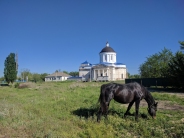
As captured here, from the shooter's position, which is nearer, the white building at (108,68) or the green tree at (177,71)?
the green tree at (177,71)

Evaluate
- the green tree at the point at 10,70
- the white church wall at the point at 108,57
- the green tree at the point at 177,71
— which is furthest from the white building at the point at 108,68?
the green tree at the point at 177,71

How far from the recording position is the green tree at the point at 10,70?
38.4 m

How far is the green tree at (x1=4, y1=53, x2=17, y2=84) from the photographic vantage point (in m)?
38.4

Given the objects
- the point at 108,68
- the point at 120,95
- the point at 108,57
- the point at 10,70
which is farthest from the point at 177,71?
the point at 108,57

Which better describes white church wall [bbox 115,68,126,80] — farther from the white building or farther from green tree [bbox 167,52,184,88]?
green tree [bbox 167,52,184,88]

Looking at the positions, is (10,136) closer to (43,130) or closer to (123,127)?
(43,130)

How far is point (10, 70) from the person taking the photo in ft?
127

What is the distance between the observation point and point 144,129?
524 cm

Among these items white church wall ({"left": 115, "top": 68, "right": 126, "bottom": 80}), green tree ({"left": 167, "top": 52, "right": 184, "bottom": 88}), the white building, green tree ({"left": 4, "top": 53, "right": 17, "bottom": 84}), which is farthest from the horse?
white church wall ({"left": 115, "top": 68, "right": 126, "bottom": 80})

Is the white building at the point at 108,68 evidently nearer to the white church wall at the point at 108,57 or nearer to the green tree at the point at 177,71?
the white church wall at the point at 108,57

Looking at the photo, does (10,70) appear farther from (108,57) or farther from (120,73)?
(120,73)

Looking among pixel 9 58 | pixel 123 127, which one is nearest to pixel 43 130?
pixel 123 127

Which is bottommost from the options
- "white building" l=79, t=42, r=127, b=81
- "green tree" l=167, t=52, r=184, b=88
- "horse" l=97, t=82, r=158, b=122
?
"horse" l=97, t=82, r=158, b=122

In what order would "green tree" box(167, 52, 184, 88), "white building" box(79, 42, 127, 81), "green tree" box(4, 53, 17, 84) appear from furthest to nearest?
"white building" box(79, 42, 127, 81)
"green tree" box(4, 53, 17, 84)
"green tree" box(167, 52, 184, 88)
